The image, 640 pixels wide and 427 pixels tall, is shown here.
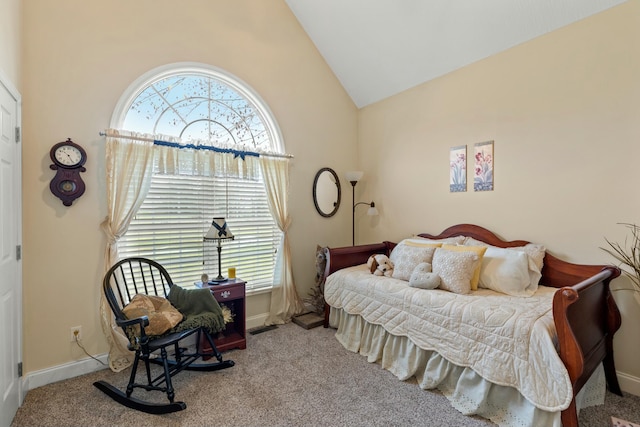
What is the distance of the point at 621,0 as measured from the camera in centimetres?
223

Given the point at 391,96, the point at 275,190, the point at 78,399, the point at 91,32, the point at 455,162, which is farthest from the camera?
the point at 391,96

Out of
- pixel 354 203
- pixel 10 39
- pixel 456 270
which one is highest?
pixel 10 39

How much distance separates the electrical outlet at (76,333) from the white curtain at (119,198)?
159 millimetres

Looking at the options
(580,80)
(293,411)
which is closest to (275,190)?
(293,411)

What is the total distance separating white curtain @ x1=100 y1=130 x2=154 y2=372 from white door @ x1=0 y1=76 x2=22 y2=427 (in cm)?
53

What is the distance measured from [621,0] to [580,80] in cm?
54

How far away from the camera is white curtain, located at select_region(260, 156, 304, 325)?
3477 mm

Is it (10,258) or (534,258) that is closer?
(10,258)

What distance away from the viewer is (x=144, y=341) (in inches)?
79.0

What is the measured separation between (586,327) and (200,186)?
316 centimetres

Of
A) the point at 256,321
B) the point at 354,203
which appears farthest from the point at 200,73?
the point at 256,321

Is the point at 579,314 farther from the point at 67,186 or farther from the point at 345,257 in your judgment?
the point at 67,186

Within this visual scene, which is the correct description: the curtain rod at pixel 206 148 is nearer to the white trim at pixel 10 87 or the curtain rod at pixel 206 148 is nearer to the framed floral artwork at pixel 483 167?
the white trim at pixel 10 87

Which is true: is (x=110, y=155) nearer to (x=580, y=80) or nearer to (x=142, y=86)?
(x=142, y=86)
